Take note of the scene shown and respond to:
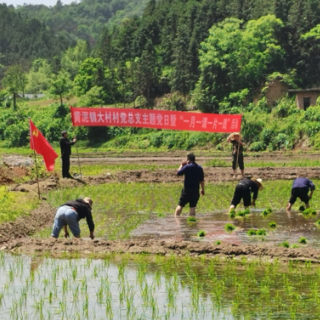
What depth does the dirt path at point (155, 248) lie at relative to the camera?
12523 millimetres

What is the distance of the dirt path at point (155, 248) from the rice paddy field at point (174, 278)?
0.22 m

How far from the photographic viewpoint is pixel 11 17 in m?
200

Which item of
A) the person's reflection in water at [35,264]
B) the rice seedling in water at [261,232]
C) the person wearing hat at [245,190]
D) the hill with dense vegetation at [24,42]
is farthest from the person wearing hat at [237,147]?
the hill with dense vegetation at [24,42]

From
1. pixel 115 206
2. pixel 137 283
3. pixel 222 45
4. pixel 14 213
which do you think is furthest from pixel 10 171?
pixel 222 45

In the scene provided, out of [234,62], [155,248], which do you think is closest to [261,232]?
[155,248]

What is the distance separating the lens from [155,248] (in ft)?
43.9

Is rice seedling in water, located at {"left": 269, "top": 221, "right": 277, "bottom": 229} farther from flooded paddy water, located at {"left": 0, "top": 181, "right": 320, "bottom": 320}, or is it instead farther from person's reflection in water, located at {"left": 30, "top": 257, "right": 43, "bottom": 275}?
person's reflection in water, located at {"left": 30, "top": 257, "right": 43, "bottom": 275}

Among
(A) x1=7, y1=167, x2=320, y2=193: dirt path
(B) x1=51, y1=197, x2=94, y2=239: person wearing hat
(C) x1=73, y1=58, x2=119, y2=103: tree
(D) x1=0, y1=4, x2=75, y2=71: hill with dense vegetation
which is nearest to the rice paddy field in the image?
(B) x1=51, y1=197, x2=94, y2=239: person wearing hat

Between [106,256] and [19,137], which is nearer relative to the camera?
[106,256]

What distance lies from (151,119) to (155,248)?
28187 millimetres

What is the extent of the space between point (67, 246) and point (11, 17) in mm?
192705

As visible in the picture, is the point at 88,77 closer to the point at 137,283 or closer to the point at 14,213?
the point at 14,213

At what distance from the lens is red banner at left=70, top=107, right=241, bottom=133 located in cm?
3516

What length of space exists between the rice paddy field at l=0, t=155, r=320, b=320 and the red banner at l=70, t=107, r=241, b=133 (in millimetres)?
17194
